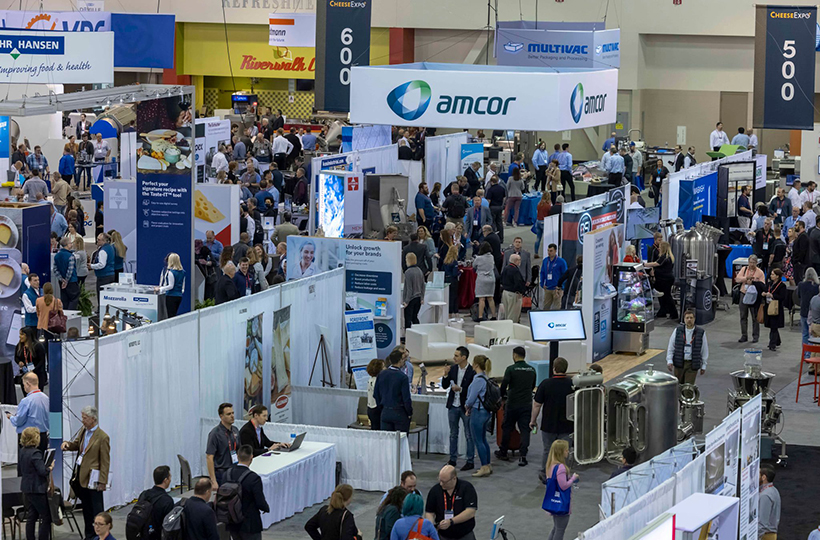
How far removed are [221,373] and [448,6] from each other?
2469 cm

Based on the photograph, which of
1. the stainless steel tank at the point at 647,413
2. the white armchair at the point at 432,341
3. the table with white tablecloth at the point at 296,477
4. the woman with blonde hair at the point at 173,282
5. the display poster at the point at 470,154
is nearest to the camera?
the table with white tablecloth at the point at 296,477

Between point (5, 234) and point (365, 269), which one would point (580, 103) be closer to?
point (365, 269)

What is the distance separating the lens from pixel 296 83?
37406 millimetres

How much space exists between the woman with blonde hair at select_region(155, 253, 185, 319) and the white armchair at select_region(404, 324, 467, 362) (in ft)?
8.93

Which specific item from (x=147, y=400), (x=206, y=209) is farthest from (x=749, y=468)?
→ (x=206, y=209)

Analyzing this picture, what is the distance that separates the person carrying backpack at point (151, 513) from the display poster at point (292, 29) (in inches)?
921

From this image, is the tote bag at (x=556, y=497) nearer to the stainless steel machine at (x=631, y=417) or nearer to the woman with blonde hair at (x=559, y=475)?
the woman with blonde hair at (x=559, y=475)

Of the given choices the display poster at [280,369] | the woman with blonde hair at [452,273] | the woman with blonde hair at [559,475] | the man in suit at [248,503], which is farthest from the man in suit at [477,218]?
the man in suit at [248,503]

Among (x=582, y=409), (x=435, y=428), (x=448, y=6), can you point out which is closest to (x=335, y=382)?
(x=435, y=428)

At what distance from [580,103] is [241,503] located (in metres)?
6.82

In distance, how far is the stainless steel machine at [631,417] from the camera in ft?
34.4

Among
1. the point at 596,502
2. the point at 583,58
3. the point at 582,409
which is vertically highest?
the point at 583,58

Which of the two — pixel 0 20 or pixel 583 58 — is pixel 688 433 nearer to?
pixel 583 58

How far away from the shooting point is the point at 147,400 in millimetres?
10148
